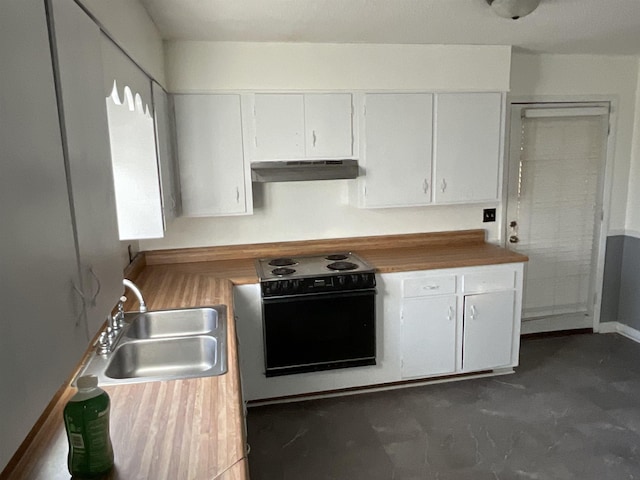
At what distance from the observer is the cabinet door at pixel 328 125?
3.13 metres

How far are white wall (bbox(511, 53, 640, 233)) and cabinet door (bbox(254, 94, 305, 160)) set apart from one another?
1.79m

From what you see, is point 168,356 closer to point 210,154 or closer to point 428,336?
point 210,154

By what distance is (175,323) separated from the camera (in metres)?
2.33

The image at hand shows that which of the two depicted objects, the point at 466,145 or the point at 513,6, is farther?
the point at 466,145

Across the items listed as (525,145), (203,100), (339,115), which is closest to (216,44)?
(203,100)

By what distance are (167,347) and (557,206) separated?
132 inches

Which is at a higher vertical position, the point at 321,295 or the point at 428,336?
the point at 321,295

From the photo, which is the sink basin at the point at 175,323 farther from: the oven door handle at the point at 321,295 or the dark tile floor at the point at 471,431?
the dark tile floor at the point at 471,431

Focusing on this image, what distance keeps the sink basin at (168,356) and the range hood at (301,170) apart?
50.9 inches

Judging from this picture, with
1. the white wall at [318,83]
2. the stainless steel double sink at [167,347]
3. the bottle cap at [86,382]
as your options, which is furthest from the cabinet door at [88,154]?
the white wall at [318,83]

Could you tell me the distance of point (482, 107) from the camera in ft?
11.0

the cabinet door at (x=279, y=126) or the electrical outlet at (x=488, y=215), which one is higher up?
the cabinet door at (x=279, y=126)

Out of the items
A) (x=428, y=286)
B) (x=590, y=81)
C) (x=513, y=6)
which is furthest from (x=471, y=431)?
(x=590, y=81)

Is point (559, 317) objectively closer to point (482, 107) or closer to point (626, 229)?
point (626, 229)
